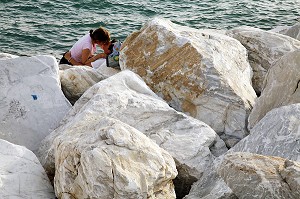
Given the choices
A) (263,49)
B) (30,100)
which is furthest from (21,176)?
(263,49)

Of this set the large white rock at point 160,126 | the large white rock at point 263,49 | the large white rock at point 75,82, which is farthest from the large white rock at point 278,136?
the large white rock at point 75,82

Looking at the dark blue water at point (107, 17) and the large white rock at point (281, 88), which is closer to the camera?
A: the large white rock at point (281, 88)

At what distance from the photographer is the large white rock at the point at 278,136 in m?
4.39

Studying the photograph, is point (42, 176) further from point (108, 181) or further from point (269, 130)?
point (269, 130)

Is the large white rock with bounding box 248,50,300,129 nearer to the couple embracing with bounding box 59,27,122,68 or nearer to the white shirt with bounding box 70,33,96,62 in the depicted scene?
the couple embracing with bounding box 59,27,122,68

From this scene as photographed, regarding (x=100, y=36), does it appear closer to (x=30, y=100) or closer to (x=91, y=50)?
(x=91, y=50)

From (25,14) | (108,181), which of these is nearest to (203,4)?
(25,14)

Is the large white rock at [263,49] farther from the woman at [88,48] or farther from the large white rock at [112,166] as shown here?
the large white rock at [112,166]

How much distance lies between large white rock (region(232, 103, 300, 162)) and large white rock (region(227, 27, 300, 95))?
7.89 feet

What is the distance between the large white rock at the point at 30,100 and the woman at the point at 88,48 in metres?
2.40

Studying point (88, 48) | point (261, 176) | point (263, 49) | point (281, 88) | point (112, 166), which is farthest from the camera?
point (88, 48)

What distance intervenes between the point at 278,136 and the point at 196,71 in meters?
1.82

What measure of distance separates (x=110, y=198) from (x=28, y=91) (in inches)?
103

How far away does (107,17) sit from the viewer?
1386cm
